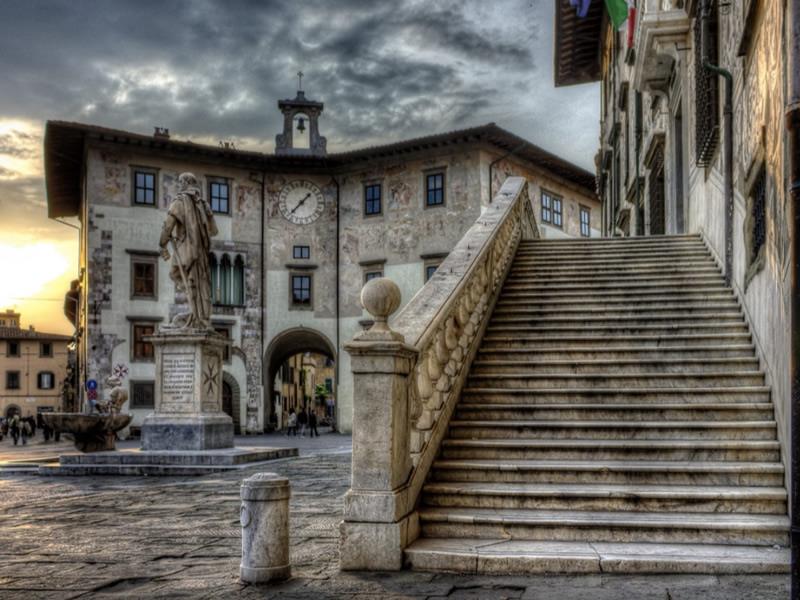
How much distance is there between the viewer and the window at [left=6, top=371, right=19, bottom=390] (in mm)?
81812

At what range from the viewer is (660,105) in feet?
59.3

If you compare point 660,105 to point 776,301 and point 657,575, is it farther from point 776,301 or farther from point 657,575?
point 657,575

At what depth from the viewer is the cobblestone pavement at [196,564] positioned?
17.1 feet

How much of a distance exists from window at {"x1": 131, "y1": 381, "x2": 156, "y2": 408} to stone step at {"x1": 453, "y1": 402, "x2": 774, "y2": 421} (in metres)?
27.3

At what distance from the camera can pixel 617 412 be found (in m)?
7.99

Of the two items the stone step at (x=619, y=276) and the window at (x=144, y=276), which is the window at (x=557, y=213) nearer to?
the window at (x=144, y=276)

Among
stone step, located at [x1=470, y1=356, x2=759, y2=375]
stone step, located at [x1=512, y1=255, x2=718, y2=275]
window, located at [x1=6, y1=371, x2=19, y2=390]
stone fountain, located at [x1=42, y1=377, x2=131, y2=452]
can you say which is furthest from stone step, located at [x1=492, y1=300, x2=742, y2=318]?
window, located at [x1=6, y1=371, x2=19, y2=390]

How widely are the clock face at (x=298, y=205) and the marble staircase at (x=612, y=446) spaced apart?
86.8 feet

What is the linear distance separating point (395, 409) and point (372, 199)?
1224 inches

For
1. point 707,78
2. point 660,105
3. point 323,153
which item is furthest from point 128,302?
point 707,78

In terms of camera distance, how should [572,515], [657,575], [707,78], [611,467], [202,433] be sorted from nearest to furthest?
1. [657,575]
2. [572,515]
3. [611,467]
4. [707,78]
5. [202,433]

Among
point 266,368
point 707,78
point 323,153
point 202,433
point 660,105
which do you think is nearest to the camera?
point 707,78

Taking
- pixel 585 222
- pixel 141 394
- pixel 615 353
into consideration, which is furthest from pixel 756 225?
pixel 585 222

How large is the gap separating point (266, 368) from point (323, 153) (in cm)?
1047
